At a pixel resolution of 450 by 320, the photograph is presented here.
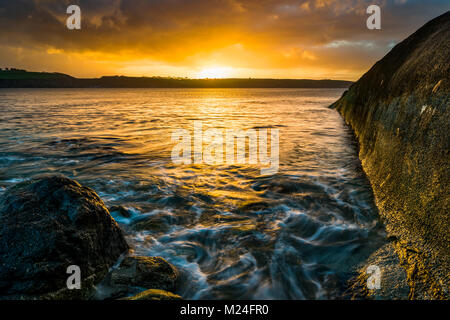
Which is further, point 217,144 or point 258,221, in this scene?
point 217,144

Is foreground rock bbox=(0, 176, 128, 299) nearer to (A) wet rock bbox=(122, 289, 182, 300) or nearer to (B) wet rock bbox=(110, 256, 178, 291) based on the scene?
(B) wet rock bbox=(110, 256, 178, 291)

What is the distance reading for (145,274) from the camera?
341 centimetres

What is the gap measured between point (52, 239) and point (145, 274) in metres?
1.15

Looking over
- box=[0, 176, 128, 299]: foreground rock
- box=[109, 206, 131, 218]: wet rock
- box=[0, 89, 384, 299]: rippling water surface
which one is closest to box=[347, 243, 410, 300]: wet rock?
box=[0, 89, 384, 299]: rippling water surface

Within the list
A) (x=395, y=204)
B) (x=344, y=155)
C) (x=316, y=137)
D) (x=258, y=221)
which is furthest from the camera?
(x=316, y=137)

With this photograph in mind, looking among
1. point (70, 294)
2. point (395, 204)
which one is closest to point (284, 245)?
point (395, 204)

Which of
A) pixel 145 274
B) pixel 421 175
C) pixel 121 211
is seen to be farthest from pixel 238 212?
pixel 421 175

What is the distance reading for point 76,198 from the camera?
3711 mm

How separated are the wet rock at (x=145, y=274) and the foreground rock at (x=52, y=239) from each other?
0.76 ft

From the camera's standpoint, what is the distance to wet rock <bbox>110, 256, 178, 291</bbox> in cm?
336

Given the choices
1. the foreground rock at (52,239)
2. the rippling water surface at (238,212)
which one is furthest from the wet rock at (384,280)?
the foreground rock at (52,239)

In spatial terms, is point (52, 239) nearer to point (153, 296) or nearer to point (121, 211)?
point (153, 296)

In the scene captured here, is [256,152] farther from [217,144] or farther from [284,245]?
[284,245]

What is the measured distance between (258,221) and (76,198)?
314 cm
